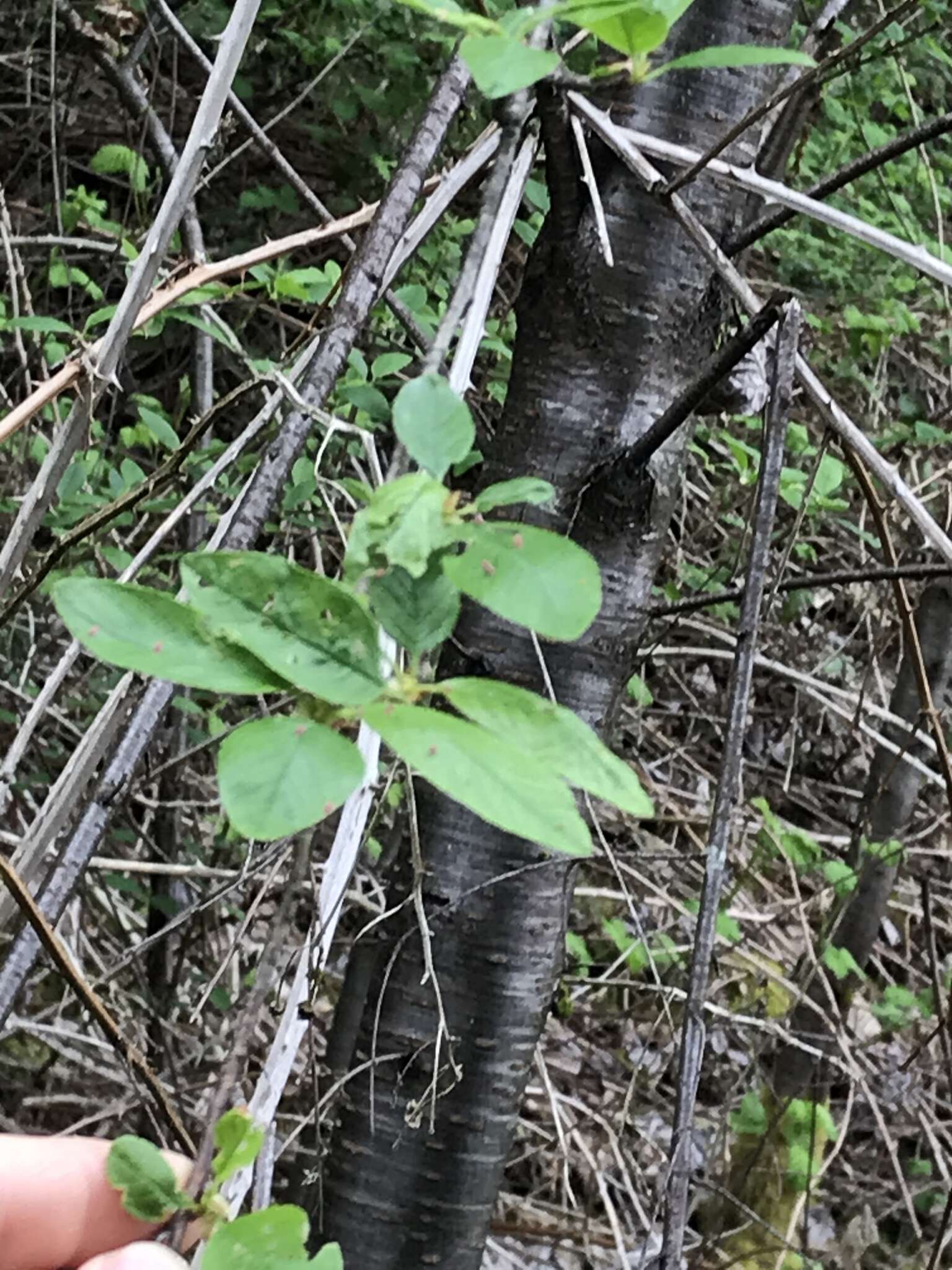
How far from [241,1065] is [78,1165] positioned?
0.55 meters

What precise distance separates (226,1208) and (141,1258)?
0.14 meters

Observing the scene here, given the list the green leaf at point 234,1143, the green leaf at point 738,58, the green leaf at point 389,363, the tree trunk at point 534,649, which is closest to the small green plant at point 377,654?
the green leaf at point 234,1143

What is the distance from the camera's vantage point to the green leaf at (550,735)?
1.22 feet

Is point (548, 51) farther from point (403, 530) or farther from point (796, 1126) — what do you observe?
point (796, 1126)

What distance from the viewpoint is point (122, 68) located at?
4.80 ft

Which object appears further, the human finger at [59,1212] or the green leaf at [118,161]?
the green leaf at [118,161]

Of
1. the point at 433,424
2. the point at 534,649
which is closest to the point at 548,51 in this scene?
the point at 433,424

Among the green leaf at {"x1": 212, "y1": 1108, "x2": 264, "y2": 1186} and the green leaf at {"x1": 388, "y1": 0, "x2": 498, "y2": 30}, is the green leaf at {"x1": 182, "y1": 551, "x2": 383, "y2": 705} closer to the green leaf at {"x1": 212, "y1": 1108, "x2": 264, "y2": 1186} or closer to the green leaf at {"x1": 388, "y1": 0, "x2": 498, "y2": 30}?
the green leaf at {"x1": 212, "y1": 1108, "x2": 264, "y2": 1186}

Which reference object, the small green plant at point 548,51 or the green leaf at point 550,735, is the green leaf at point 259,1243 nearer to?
the green leaf at point 550,735

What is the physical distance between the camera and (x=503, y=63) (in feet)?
1.49

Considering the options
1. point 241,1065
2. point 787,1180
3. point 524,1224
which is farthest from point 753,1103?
point 241,1065

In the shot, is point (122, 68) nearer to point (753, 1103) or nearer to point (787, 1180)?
point (753, 1103)

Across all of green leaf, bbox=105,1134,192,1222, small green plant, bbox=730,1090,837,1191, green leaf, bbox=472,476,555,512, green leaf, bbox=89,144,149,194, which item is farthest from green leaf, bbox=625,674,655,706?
green leaf, bbox=105,1134,192,1222

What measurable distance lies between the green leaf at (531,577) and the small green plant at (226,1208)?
0.21m
